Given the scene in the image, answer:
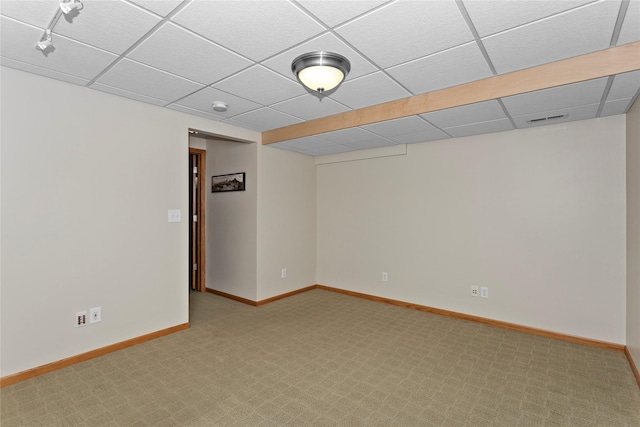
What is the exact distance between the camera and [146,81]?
2.56m

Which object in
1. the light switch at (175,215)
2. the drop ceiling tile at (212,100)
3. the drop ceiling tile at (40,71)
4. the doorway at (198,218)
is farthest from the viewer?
the doorway at (198,218)

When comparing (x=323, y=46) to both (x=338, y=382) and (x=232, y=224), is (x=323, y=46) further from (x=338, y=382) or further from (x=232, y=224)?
(x=232, y=224)

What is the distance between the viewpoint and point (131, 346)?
9.83ft

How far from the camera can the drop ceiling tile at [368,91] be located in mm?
2490

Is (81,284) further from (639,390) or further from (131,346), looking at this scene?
(639,390)

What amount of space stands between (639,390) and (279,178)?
4.24 meters

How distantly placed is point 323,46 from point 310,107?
1188 millimetres

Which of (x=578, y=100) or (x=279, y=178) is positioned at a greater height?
(x=578, y=100)

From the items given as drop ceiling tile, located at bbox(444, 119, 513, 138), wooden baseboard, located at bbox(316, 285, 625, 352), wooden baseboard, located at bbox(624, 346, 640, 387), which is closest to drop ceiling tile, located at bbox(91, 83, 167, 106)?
drop ceiling tile, located at bbox(444, 119, 513, 138)

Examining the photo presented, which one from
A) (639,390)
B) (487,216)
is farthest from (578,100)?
(639,390)

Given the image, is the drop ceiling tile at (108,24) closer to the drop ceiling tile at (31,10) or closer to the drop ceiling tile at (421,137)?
the drop ceiling tile at (31,10)

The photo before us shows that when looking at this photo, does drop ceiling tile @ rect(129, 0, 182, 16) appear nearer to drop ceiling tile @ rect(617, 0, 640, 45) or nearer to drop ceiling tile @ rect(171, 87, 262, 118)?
drop ceiling tile @ rect(171, 87, 262, 118)

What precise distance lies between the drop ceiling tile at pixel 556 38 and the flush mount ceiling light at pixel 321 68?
0.91m

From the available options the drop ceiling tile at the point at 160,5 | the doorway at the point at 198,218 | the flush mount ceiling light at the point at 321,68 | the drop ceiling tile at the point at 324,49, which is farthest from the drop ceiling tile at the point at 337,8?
the doorway at the point at 198,218
